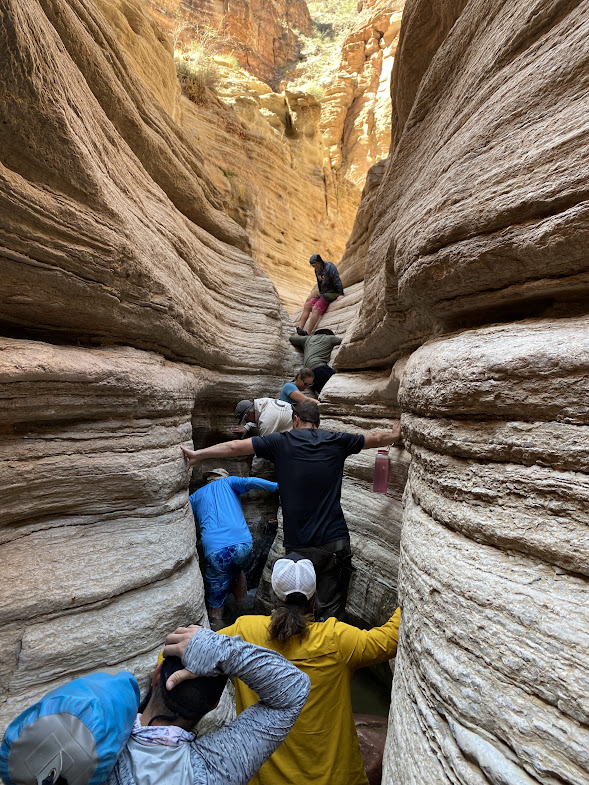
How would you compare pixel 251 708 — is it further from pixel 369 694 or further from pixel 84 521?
pixel 369 694

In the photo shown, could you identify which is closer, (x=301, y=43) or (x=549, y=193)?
(x=549, y=193)

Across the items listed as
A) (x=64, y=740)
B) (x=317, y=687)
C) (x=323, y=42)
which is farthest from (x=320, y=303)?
(x=323, y=42)

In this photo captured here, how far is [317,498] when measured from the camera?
3215mm

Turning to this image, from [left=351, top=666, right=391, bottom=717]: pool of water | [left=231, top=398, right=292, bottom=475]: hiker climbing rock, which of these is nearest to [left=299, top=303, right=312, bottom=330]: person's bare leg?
[left=231, top=398, right=292, bottom=475]: hiker climbing rock

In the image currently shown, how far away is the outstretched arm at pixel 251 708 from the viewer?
1509mm

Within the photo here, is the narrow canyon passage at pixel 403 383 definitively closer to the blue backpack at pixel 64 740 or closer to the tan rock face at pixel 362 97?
the blue backpack at pixel 64 740

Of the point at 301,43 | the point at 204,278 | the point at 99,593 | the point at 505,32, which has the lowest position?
the point at 99,593

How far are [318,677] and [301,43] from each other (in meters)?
28.8

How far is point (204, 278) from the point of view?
17.6ft

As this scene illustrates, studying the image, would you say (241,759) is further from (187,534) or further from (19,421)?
(19,421)

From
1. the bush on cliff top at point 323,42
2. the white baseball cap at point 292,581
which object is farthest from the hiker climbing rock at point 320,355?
the bush on cliff top at point 323,42

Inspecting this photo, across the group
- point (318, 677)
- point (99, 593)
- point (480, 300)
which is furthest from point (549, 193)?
point (99, 593)

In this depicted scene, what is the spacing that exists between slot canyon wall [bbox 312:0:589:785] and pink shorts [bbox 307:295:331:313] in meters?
5.41

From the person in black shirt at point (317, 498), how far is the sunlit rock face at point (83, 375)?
2.76 feet
